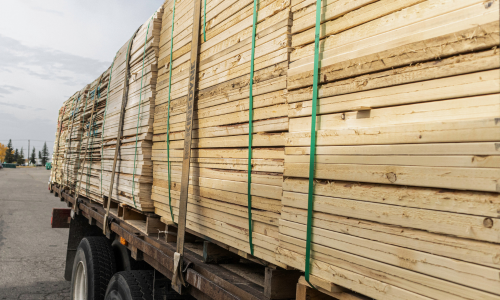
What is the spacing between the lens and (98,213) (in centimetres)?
501

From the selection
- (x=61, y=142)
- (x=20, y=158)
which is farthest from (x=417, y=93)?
(x=20, y=158)

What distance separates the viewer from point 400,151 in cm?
135

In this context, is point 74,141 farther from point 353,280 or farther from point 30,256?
point 353,280

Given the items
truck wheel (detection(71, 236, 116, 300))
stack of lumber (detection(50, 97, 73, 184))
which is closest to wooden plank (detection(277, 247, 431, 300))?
truck wheel (detection(71, 236, 116, 300))

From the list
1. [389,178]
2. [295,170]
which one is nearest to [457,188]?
[389,178]

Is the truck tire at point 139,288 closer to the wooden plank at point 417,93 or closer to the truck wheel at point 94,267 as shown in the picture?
the truck wheel at point 94,267

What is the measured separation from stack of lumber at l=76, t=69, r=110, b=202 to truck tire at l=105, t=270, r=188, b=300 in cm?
190

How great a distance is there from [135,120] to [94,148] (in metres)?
2.06

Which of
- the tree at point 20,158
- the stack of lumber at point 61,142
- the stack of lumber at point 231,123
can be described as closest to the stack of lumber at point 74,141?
the stack of lumber at point 61,142

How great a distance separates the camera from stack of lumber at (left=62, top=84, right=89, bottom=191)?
7008 millimetres

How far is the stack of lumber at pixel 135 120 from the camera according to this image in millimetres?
3553

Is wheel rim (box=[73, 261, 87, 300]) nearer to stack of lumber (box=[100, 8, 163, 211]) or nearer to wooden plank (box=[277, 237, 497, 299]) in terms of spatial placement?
stack of lumber (box=[100, 8, 163, 211])

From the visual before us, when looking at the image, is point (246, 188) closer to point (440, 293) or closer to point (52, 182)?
point (440, 293)

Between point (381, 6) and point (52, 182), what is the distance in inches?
421
